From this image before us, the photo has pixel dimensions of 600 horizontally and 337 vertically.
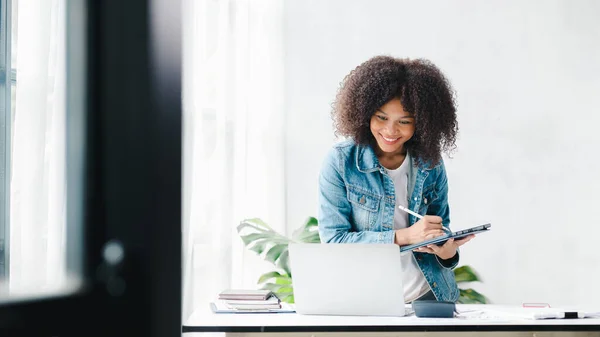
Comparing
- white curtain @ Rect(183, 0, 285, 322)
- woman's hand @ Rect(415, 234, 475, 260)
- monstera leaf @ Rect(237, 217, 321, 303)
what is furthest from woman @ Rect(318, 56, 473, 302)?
monstera leaf @ Rect(237, 217, 321, 303)

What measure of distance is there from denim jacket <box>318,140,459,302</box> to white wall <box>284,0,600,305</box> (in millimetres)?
1212

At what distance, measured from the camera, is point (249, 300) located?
213 centimetres

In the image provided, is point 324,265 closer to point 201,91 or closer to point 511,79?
point 201,91

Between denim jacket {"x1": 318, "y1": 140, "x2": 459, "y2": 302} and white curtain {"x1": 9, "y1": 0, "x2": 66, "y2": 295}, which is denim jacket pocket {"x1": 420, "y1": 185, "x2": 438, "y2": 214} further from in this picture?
white curtain {"x1": 9, "y1": 0, "x2": 66, "y2": 295}

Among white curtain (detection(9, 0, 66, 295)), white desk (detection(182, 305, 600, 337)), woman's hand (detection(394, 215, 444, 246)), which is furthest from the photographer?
woman's hand (detection(394, 215, 444, 246))

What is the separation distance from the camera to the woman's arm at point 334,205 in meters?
2.71

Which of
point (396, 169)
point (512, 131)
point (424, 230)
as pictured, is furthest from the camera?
point (512, 131)

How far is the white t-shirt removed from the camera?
2.68 m

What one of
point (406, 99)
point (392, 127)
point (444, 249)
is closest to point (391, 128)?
point (392, 127)

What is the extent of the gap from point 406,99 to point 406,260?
73cm

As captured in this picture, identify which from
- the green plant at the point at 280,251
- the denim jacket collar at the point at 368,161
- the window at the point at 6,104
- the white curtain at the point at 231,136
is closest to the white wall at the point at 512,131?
the white curtain at the point at 231,136

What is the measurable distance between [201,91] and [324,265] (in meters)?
1.68

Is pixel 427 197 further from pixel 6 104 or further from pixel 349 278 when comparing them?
pixel 6 104

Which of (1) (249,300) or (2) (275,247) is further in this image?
(2) (275,247)
